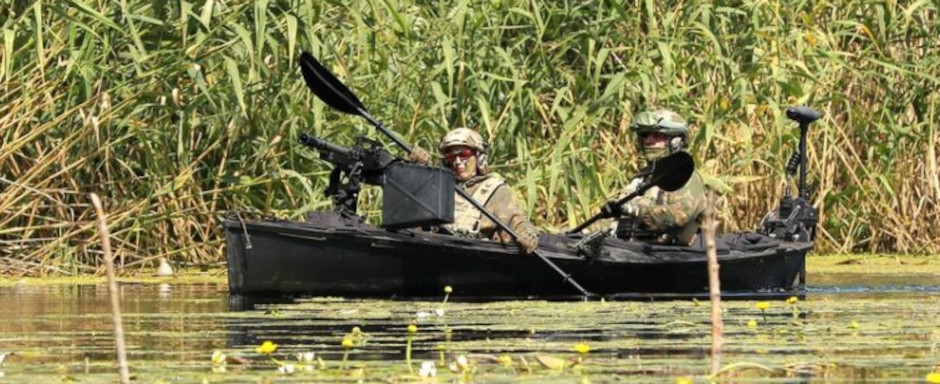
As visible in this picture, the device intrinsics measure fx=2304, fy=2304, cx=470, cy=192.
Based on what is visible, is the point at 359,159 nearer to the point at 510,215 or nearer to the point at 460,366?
the point at 510,215

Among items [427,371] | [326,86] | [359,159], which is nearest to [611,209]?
[359,159]

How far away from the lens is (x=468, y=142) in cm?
1212

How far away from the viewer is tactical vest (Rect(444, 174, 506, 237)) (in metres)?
12.1

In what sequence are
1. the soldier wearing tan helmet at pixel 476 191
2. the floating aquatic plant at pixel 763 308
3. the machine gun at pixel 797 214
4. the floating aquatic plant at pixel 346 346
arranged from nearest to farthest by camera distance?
the floating aquatic plant at pixel 346 346
the floating aquatic plant at pixel 763 308
the soldier wearing tan helmet at pixel 476 191
the machine gun at pixel 797 214

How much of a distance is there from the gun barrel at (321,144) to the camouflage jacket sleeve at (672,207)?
6.03 ft

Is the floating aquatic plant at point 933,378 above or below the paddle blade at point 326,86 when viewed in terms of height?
below

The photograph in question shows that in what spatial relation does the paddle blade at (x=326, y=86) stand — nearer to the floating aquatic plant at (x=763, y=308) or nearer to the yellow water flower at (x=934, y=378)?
the floating aquatic plant at (x=763, y=308)

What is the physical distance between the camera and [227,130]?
1313 cm

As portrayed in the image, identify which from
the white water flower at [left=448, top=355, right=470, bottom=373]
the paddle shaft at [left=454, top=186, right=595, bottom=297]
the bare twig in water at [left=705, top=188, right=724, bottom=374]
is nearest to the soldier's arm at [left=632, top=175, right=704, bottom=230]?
the paddle shaft at [left=454, top=186, right=595, bottom=297]

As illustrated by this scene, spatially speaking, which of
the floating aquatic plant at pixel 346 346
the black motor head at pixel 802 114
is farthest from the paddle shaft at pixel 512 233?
the floating aquatic plant at pixel 346 346

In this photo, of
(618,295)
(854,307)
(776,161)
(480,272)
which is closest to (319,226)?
(480,272)

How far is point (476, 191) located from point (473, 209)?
0.16 m

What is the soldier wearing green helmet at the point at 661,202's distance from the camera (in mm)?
12344

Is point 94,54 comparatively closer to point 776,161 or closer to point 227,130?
point 227,130
